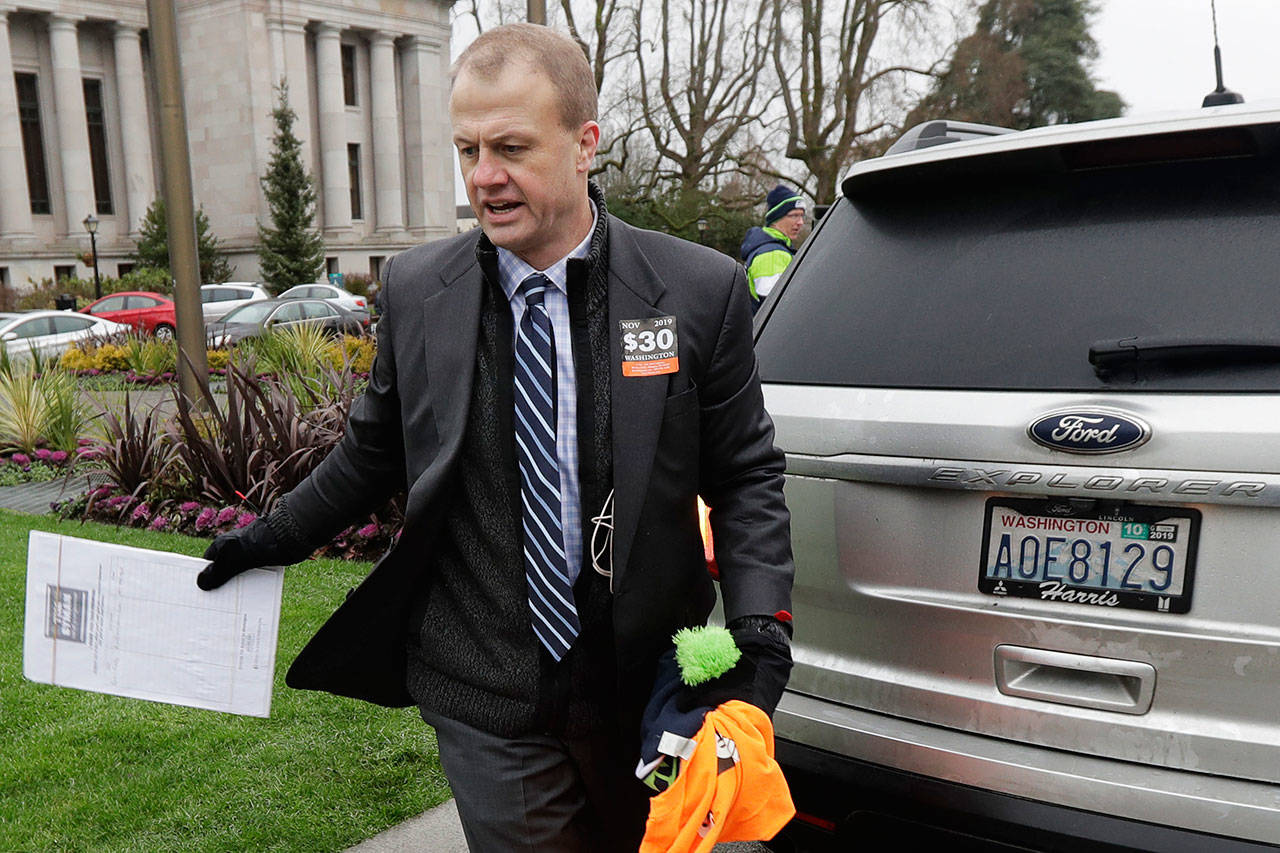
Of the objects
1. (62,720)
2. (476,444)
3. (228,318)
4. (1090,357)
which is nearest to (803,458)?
(1090,357)

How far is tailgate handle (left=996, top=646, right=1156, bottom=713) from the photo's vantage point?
1968 millimetres

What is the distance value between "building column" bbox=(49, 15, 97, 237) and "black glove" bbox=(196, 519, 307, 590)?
5494 cm

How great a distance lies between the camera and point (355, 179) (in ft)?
192

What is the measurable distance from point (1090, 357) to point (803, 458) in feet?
1.95

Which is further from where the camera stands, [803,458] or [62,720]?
[62,720]

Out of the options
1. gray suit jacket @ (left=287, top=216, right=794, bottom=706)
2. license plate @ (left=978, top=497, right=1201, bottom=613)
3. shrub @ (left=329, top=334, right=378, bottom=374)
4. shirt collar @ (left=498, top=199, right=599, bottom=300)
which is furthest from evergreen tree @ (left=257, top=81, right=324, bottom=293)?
license plate @ (left=978, top=497, right=1201, bottom=613)

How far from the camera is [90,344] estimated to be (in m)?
20.8

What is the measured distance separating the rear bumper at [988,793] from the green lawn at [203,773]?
1.64 m

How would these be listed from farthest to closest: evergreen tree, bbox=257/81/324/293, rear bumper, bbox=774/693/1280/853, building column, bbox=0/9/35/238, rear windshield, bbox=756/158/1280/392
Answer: building column, bbox=0/9/35/238, evergreen tree, bbox=257/81/324/293, rear windshield, bbox=756/158/1280/392, rear bumper, bbox=774/693/1280/853

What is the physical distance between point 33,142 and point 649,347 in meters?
58.9

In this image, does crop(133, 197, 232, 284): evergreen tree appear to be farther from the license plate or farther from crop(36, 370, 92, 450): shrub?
the license plate

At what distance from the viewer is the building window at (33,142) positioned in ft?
170

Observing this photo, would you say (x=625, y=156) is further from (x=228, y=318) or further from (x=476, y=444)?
(x=476, y=444)

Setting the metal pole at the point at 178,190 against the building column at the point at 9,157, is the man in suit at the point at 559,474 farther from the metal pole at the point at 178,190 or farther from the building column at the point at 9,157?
the building column at the point at 9,157
